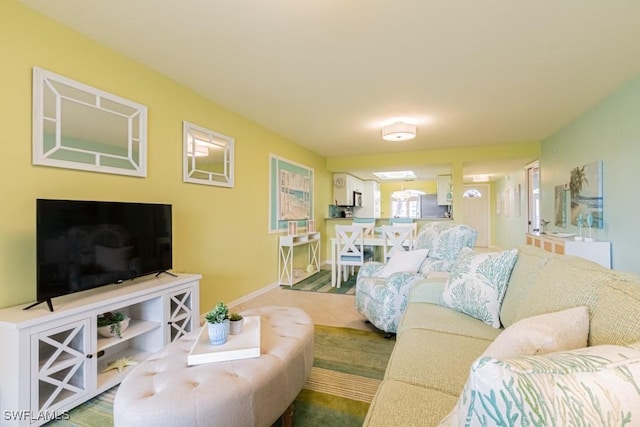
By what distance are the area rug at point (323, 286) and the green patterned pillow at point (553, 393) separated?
3.55 m

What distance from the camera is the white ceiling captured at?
5.89 feet

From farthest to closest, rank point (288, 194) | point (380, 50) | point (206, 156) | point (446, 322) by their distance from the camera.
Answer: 1. point (288, 194)
2. point (206, 156)
3. point (380, 50)
4. point (446, 322)

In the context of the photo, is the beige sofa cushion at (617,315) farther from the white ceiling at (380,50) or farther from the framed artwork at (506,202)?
the framed artwork at (506,202)

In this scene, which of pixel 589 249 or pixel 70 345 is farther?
pixel 589 249

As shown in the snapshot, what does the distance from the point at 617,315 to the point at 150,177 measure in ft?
9.40

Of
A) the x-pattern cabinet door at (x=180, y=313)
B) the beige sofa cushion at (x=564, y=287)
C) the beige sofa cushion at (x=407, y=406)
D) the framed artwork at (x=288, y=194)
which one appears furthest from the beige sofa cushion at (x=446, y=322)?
the framed artwork at (x=288, y=194)

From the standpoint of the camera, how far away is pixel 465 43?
2137mm

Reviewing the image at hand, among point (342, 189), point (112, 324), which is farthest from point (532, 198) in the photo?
point (112, 324)

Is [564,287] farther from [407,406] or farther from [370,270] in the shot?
[370,270]

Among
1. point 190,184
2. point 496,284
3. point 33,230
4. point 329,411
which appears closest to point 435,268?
point 496,284

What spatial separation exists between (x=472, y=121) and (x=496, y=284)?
117 inches

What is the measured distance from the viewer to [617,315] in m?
0.78

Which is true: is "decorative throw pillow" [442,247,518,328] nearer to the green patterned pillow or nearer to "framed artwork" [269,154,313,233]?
the green patterned pillow

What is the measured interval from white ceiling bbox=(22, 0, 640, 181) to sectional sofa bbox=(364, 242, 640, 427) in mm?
1518
